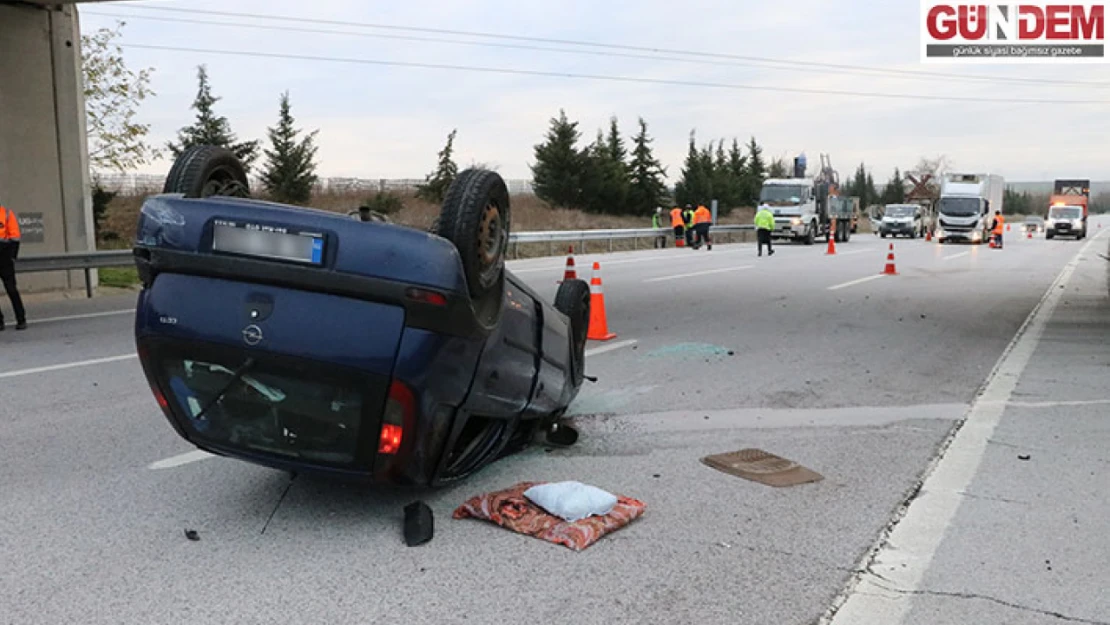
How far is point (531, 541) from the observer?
13.3 feet

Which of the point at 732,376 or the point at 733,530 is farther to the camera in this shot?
the point at 732,376

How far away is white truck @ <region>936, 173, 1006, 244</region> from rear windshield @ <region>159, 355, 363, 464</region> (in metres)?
39.9

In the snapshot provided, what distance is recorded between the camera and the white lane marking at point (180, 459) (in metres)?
5.14

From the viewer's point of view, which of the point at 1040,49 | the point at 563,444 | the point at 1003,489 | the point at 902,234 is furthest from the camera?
the point at 902,234

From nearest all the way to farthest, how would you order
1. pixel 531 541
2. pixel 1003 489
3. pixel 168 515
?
pixel 531 541 → pixel 168 515 → pixel 1003 489

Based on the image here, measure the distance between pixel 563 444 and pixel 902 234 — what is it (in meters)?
48.0

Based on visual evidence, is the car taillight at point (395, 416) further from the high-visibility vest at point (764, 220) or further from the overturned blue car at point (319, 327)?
the high-visibility vest at point (764, 220)

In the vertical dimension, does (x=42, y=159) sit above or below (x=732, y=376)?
above

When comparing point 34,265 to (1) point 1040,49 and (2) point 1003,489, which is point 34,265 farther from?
(1) point 1040,49

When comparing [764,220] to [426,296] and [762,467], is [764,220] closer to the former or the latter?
[762,467]

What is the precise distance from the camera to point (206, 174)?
13.9 ft

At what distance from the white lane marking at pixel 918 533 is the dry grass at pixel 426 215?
23.0m

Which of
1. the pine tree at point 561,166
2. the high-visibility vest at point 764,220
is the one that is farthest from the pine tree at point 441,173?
the high-visibility vest at point 764,220

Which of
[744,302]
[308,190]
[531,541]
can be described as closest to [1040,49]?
[744,302]
